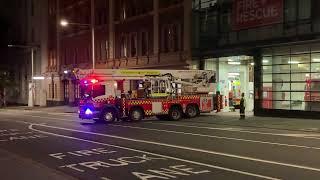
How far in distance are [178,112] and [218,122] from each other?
4.01 metres

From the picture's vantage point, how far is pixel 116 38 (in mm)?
52969

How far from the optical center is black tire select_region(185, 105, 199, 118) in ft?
113

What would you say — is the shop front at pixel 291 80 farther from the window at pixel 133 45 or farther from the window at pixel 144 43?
the window at pixel 133 45

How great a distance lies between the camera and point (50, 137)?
22625 millimetres

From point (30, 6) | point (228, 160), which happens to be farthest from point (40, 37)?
point (228, 160)

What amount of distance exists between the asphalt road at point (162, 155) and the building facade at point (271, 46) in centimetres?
892

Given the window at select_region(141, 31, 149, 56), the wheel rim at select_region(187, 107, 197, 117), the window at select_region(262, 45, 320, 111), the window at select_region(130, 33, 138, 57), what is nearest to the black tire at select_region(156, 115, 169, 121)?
the wheel rim at select_region(187, 107, 197, 117)

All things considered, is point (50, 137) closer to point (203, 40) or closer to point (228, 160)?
point (228, 160)

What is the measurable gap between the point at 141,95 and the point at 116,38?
21.3 meters

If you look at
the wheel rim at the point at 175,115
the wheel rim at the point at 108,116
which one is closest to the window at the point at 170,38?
the wheel rim at the point at 175,115

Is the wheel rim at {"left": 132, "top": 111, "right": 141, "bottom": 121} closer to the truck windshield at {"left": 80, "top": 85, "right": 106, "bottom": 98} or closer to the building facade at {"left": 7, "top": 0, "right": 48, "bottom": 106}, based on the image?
the truck windshield at {"left": 80, "top": 85, "right": 106, "bottom": 98}

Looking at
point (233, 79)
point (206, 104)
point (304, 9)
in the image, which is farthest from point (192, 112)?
point (304, 9)

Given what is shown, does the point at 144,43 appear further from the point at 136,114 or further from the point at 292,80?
the point at 292,80

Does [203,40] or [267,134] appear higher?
[203,40]
